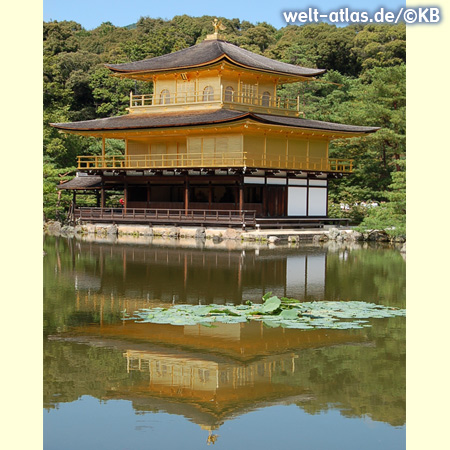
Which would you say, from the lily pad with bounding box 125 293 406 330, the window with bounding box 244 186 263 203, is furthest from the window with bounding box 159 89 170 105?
the lily pad with bounding box 125 293 406 330

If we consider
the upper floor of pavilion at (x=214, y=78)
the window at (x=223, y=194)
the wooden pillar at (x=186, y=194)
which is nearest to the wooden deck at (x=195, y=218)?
the wooden pillar at (x=186, y=194)

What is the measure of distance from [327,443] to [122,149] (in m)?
43.3

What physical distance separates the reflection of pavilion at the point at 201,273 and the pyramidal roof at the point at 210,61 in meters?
14.3

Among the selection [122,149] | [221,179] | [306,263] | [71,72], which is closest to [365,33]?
[71,72]

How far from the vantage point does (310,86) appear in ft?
181

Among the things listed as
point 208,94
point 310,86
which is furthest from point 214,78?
point 310,86

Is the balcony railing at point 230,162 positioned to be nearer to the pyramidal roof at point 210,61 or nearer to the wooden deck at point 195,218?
the wooden deck at point 195,218

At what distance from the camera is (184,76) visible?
40906mm

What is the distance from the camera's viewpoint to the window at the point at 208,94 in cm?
3991

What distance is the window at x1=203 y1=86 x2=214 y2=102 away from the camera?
131 feet

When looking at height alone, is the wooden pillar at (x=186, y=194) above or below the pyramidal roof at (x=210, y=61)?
below

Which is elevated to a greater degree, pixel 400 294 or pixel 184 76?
pixel 184 76

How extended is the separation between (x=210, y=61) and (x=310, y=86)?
18.6 metres

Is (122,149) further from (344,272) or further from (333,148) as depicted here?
(344,272)
